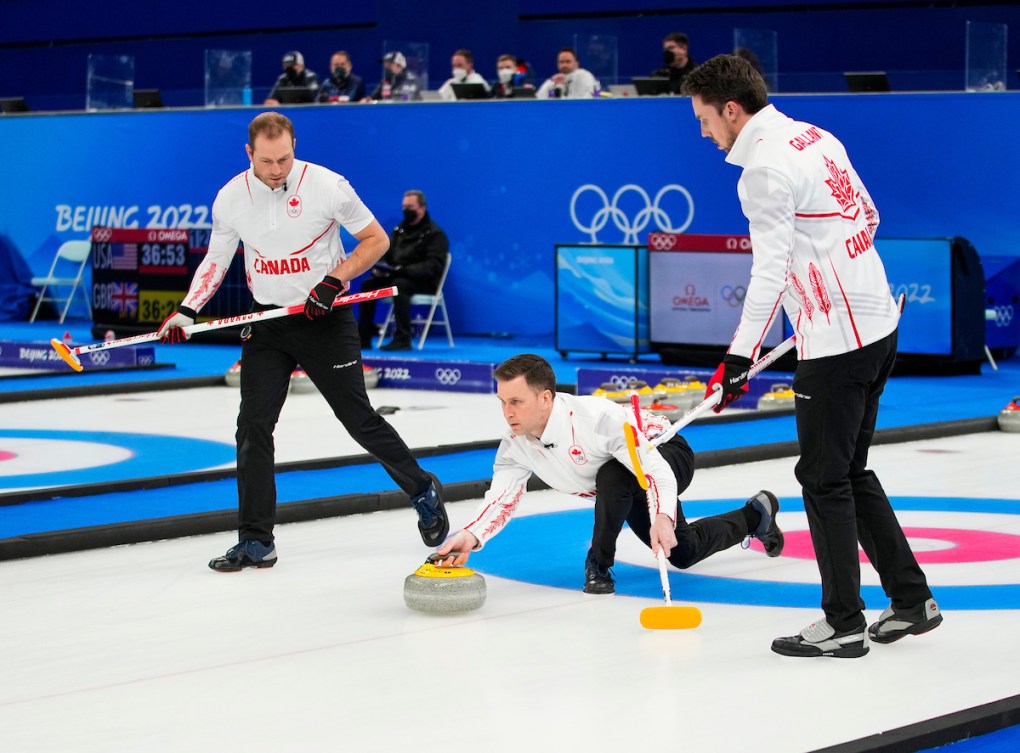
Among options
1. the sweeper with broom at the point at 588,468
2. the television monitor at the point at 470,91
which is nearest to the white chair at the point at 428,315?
the television monitor at the point at 470,91

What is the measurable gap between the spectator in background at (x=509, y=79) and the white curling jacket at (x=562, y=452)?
39.2 feet

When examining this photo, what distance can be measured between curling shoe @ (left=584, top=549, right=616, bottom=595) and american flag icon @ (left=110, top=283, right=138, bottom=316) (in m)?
12.4

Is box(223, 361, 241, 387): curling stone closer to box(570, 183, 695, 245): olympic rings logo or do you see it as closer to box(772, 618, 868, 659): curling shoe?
box(570, 183, 695, 245): olympic rings logo

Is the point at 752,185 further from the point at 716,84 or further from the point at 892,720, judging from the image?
the point at 892,720

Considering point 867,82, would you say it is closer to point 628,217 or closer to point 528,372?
point 628,217

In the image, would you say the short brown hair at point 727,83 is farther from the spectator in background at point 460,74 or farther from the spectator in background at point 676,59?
the spectator in background at point 460,74

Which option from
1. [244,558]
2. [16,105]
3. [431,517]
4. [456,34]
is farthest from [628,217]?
[244,558]

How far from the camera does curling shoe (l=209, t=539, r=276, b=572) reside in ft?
20.2

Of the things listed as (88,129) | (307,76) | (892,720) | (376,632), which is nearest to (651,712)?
(892,720)

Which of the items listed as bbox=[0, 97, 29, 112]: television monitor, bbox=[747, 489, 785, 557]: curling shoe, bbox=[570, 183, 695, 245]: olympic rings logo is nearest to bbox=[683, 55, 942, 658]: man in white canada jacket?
bbox=[747, 489, 785, 557]: curling shoe

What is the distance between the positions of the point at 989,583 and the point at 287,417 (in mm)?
6571

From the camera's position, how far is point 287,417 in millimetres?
11383

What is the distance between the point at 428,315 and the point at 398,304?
1342mm

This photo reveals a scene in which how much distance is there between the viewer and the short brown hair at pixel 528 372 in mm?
5340
